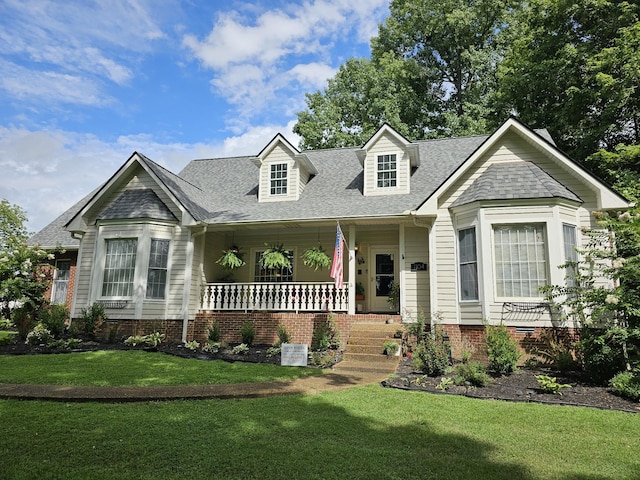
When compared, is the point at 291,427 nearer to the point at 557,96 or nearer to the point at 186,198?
Answer: the point at 186,198

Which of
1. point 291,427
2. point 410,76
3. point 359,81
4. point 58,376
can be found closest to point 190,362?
point 58,376

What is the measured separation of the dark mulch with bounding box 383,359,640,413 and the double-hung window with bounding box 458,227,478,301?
2443mm

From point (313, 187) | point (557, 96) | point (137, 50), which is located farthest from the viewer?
point (557, 96)

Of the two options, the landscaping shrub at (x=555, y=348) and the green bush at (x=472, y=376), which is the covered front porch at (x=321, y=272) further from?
the green bush at (x=472, y=376)

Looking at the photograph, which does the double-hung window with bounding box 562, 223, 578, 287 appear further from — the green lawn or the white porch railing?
the white porch railing

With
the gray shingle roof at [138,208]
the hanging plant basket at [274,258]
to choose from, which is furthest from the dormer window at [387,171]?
the gray shingle roof at [138,208]

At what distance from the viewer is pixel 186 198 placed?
15.2 meters

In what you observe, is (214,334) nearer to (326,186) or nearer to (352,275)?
(352,275)

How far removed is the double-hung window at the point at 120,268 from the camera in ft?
46.0

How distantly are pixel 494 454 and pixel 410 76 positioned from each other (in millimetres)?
28863

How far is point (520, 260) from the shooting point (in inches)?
435

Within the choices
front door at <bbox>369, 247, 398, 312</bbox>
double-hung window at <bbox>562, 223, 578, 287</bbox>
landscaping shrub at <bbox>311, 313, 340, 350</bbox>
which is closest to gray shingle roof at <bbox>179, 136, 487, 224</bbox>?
front door at <bbox>369, 247, 398, 312</bbox>

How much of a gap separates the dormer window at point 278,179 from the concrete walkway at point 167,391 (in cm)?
860

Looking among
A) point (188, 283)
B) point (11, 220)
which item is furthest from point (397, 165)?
point (11, 220)
